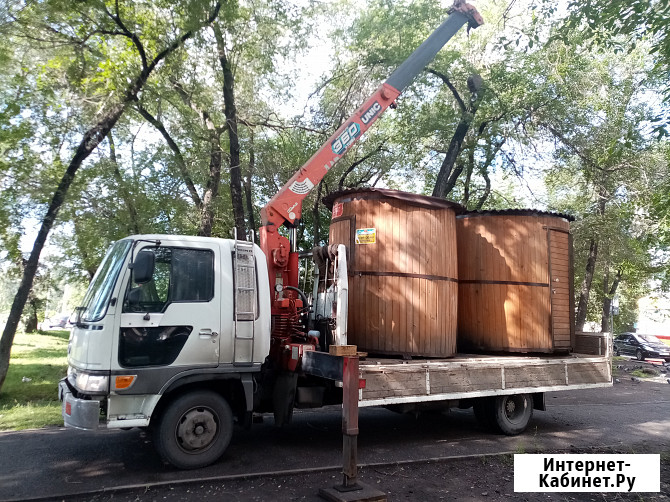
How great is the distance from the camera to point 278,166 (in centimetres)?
1588

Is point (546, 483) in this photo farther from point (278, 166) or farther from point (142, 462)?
point (278, 166)

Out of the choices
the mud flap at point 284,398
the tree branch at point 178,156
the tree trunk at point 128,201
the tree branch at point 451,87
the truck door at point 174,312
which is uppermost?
the tree branch at point 451,87

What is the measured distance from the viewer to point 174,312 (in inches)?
220

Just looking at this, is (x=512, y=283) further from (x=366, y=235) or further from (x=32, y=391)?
(x=32, y=391)

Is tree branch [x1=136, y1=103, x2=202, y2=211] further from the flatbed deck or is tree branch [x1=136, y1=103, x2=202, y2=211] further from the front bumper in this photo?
the front bumper

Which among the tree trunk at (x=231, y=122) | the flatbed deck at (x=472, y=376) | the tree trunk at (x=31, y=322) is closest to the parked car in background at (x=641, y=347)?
the flatbed deck at (x=472, y=376)

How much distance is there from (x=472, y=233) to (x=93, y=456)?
638 centimetres

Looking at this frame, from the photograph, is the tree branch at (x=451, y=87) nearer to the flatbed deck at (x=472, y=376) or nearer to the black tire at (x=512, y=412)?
the flatbed deck at (x=472, y=376)

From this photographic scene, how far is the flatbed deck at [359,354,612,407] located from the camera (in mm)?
5977

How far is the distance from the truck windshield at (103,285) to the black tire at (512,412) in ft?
18.7

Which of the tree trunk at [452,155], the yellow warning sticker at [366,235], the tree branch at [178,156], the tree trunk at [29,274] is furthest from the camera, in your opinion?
the tree trunk at [452,155]

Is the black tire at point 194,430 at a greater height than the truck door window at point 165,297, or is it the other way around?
the truck door window at point 165,297

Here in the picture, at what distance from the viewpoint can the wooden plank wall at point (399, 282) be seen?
6.76 metres

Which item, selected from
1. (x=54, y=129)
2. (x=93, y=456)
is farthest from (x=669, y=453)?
(x=54, y=129)
